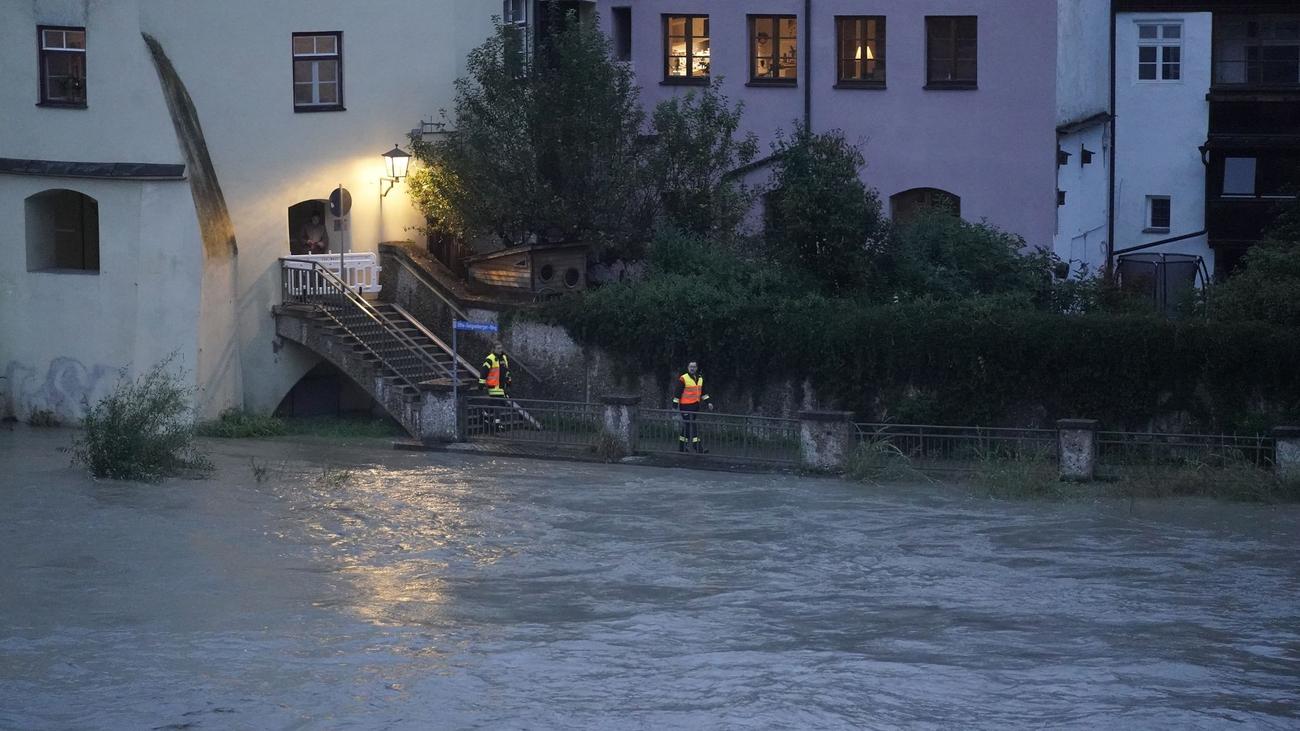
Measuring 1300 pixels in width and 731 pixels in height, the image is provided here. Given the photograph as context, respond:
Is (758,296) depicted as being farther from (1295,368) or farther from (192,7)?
(192,7)

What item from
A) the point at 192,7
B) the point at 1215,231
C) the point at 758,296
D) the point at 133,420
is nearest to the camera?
the point at 133,420

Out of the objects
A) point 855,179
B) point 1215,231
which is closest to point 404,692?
point 855,179

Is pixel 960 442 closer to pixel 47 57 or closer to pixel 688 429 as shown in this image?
pixel 688 429

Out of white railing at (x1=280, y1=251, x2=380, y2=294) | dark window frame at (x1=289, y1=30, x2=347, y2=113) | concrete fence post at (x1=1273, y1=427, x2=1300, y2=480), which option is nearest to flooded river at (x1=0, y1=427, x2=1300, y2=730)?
concrete fence post at (x1=1273, y1=427, x2=1300, y2=480)

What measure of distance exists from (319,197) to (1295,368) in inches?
692

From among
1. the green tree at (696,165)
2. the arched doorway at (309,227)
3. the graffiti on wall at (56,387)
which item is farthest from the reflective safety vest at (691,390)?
the graffiti on wall at (56,387)

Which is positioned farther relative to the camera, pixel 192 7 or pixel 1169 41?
pixel 1169 41

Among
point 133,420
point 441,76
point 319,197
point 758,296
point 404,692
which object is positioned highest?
point 441,76

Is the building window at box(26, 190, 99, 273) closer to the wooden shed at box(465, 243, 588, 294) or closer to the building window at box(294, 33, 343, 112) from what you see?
the building window at box(294, 33, 343, 112)

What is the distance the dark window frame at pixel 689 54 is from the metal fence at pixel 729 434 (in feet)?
33.1

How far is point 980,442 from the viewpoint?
2444 cm

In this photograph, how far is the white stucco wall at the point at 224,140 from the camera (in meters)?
28.7

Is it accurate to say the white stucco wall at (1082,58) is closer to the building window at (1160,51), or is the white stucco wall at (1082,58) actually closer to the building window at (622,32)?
the building window at (1160,51)

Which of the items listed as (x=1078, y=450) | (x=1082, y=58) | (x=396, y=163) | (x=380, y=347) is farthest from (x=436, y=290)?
(x=1082, y=58)
